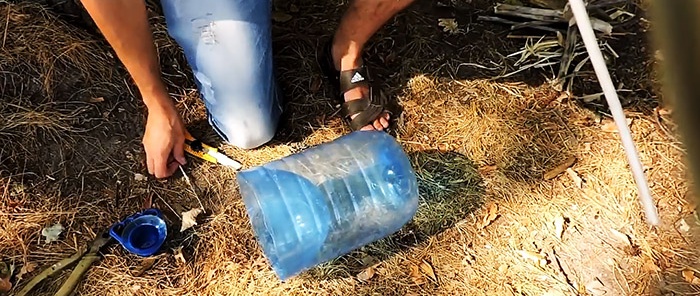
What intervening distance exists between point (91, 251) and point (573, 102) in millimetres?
1337

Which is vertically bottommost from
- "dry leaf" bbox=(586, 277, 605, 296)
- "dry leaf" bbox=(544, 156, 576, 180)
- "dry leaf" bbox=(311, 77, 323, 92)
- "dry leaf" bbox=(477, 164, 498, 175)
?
"dry leaf" bbox=(586, 277, 605, 296)

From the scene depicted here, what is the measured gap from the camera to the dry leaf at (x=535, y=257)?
69.0 inches

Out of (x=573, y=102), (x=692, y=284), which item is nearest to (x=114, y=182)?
(x=573, y=102)

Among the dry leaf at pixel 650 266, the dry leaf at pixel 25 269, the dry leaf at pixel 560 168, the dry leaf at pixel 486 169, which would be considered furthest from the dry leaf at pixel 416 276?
the dry leaf at pixel 25 269

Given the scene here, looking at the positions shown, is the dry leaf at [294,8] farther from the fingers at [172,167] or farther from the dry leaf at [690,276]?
the dry leaf at [690,276]

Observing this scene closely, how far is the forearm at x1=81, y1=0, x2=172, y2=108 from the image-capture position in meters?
→ 1.39

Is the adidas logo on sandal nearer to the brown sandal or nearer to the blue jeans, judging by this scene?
the brown sandal

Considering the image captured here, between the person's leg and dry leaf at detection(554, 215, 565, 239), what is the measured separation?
51 centimetres

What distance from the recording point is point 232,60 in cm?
165

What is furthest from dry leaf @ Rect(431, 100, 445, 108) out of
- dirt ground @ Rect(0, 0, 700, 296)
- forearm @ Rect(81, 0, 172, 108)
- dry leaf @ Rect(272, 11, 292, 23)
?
forearm @ Rect(81, 0, 172, 108)

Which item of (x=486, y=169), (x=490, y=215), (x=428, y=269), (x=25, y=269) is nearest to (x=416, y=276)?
(x=428, y=269)

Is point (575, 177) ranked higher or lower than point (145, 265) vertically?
lower

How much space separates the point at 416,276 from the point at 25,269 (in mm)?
934

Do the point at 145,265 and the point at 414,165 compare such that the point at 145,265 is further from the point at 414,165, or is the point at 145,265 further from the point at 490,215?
the point at 490,215
